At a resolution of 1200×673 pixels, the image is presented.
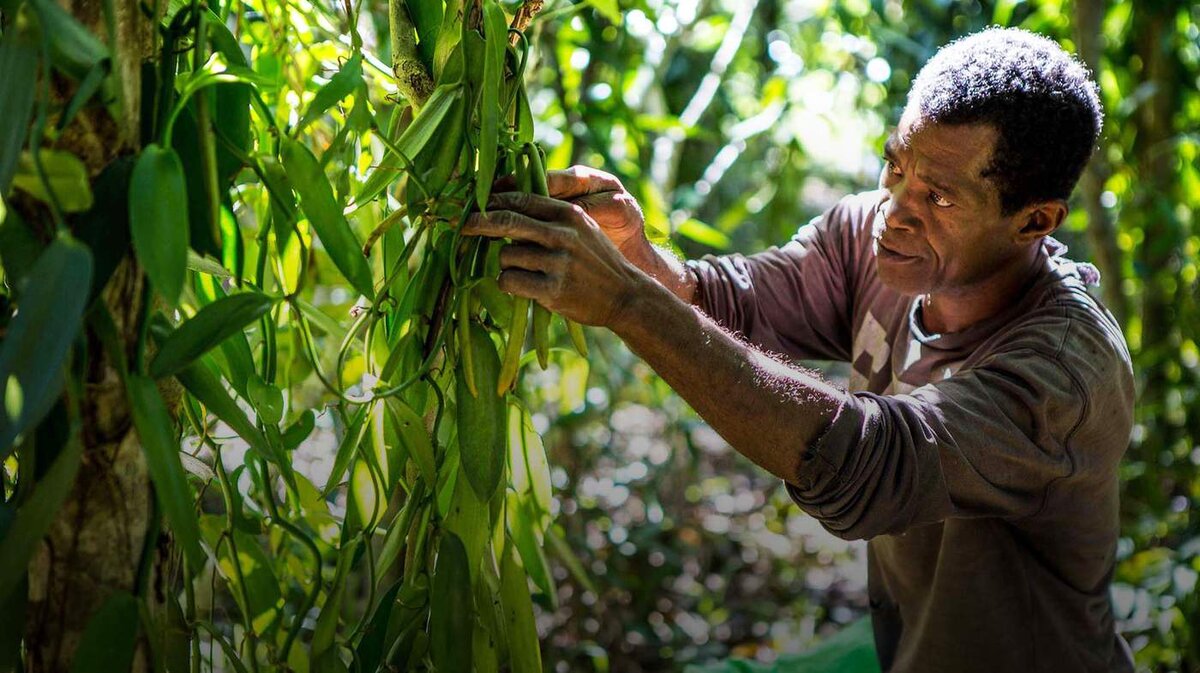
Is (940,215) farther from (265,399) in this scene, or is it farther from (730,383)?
(265,399)

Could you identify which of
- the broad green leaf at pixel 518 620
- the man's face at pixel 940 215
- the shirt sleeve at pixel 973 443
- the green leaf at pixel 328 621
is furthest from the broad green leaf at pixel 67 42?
the man's face at pixel 940 215

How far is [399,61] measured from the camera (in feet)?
2.69

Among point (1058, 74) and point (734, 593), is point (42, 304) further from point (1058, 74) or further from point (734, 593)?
point (734, 593)

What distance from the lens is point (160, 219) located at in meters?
0.56

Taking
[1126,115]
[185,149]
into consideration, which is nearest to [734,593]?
[1126,115]

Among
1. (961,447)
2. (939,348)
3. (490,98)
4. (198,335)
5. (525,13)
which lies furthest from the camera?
(939,348)

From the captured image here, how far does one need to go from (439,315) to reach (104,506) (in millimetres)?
261

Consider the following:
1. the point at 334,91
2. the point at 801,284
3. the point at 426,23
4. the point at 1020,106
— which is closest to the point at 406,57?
the point at 426,23

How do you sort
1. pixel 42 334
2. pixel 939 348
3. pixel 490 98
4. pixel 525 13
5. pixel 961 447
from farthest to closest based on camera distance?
pixel 939 348 < pixel 961 447 < pixel 525 13 < pixel 490 98 < pixel 42 334

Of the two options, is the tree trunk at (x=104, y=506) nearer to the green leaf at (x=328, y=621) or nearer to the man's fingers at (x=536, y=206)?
the green leaf at (x=328, y=621)

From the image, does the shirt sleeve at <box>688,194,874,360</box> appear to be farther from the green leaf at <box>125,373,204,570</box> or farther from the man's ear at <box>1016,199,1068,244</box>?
the green leaf at <box>125,373,204,570</box>

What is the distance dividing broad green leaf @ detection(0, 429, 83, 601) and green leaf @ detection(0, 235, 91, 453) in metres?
0.06

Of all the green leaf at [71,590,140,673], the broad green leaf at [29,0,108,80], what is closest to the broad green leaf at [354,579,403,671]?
the green leaf at [71,590,140,673]

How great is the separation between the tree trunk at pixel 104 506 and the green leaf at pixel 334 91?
10 centimetres
